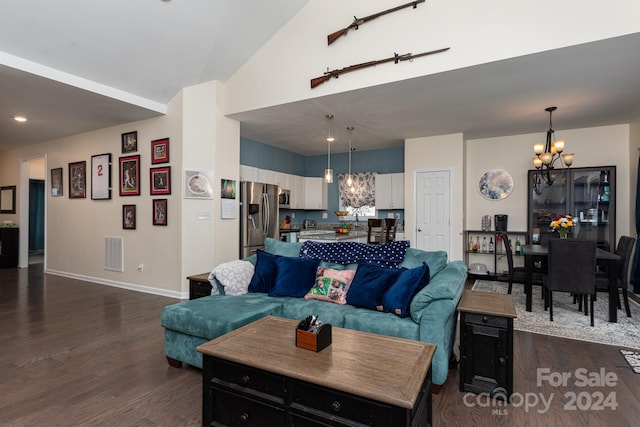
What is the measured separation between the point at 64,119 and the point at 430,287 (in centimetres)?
619

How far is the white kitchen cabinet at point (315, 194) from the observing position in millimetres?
8086

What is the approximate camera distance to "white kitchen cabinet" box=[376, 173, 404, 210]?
7.16 m

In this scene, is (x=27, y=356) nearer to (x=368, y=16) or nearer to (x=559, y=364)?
(x=559, y=364)

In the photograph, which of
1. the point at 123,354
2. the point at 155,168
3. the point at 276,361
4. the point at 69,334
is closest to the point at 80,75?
the point at 155,168

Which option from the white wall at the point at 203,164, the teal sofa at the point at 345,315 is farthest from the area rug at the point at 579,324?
the white wall at the point at 203,164

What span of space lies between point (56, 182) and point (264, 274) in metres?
6.00

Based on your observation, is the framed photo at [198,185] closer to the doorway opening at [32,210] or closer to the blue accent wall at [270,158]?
the blue accent wall at [270,158]

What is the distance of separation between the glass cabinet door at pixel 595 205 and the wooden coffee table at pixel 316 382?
18.1 ft

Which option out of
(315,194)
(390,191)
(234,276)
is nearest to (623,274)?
(390,191)

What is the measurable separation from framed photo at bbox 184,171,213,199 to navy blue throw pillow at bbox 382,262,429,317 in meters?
3.32

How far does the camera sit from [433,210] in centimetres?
625

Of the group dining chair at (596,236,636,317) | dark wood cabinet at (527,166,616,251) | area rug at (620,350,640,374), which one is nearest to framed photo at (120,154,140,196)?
area rug at (620,350,640,374)

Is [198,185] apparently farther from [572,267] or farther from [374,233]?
[572,267]

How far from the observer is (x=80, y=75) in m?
4.25
